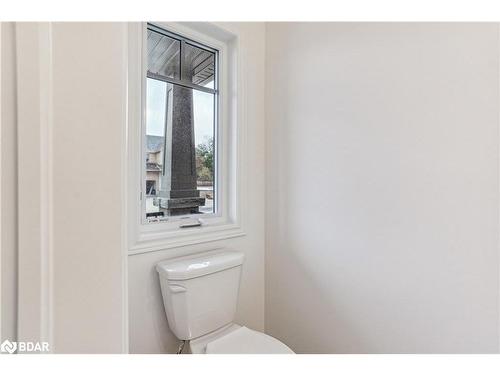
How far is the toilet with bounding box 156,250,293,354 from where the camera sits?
110 cm

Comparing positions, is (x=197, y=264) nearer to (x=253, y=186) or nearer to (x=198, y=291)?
(x=198, y=291)

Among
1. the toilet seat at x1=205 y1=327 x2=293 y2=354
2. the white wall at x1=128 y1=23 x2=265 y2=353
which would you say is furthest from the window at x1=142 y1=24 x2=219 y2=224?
the toilet seat at x1=205 y1=327 x2=293 y2=354

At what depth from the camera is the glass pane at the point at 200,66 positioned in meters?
1.39

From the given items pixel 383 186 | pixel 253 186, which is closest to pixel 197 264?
pixel 253 186

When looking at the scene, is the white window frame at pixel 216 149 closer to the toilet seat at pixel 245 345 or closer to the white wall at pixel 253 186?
the white wall at pixel 253 186

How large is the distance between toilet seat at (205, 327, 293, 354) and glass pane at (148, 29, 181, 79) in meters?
1.20

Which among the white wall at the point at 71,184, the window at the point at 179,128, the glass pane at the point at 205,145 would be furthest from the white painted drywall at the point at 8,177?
the glass pane at the point at 205,145

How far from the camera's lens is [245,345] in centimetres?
112

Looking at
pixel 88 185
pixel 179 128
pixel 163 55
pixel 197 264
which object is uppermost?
pixel 163 55

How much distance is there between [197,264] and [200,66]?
998mm

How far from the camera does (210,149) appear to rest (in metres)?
1.48

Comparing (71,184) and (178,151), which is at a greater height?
(178,151)

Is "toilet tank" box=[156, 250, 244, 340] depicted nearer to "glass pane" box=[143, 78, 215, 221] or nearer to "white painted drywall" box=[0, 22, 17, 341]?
"glass pane" box=[143, 78, 215, 221]
